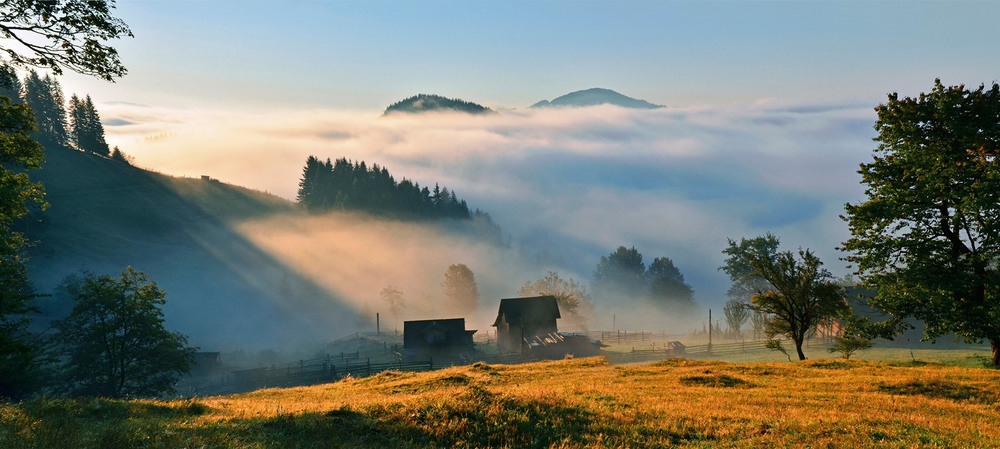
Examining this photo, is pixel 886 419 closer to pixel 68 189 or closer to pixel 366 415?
pixel 366 415

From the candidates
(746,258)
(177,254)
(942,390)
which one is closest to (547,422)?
(942,390)

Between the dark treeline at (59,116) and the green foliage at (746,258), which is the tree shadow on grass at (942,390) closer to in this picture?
the green foliage at (746,258)

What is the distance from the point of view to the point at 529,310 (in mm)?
76938

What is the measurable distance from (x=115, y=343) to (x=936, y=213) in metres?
52.9

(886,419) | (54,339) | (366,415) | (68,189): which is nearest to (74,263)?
(68,189)

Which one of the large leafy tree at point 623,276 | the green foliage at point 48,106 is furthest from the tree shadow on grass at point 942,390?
the green foliage at point 48,106

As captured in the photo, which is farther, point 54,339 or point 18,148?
point 54,339

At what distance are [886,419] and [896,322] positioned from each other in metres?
15.2

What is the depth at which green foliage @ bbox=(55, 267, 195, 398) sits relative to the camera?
35156 millimetres

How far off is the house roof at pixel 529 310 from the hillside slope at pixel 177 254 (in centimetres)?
6121

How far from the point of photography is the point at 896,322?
23.8 metres

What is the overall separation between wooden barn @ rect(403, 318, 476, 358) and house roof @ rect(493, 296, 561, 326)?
706cm

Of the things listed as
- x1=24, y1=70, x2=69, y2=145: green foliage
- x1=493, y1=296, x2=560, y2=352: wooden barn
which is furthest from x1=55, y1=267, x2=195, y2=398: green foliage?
x1=24, y1=70, x2=69, y2=145: green foliage

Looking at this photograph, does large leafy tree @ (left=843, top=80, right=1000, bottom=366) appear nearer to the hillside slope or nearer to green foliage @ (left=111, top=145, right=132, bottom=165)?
the hillside slope
